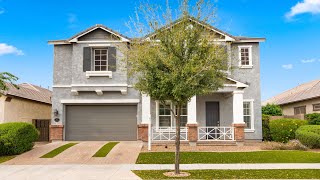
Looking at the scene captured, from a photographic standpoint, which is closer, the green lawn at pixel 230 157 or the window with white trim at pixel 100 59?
the green lawn at pixel 230 157

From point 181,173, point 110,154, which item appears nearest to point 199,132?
point 110,154

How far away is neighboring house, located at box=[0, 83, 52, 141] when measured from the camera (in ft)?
72.3

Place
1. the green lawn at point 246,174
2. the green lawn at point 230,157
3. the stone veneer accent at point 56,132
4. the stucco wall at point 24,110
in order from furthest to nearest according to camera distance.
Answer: the stucco wall at point 24,110, the stone veneer accent at point 56,132, the green lawn at point 230,157, the green lawn at point 246,174

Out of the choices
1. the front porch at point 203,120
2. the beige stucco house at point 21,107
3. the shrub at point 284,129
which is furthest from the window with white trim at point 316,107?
the beige stucco house at point 21,107

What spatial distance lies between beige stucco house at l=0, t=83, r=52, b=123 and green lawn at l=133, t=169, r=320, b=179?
38.7 ft

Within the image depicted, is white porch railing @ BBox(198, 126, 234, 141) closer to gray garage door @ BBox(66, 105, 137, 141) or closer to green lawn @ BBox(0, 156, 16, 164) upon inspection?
gray garage door @ BBox(66, 105, 137, 141)

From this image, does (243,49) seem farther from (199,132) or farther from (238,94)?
(199,132)

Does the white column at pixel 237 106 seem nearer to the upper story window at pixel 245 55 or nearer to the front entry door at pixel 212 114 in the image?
the front entry door at pixel 212 114

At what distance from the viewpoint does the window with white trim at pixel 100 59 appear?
22000 millimetres

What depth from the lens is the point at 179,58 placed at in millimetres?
12281

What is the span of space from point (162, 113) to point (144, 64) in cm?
1003

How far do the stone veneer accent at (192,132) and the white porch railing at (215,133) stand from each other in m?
0.77

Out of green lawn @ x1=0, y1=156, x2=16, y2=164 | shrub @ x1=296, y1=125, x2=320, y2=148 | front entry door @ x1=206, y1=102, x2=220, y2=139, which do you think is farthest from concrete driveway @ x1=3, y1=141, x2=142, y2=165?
shrub @ x1=296, y1=125, x2=320, y2=148

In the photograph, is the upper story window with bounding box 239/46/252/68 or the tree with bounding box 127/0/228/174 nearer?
the tree with bounding box 127/0/228/174
